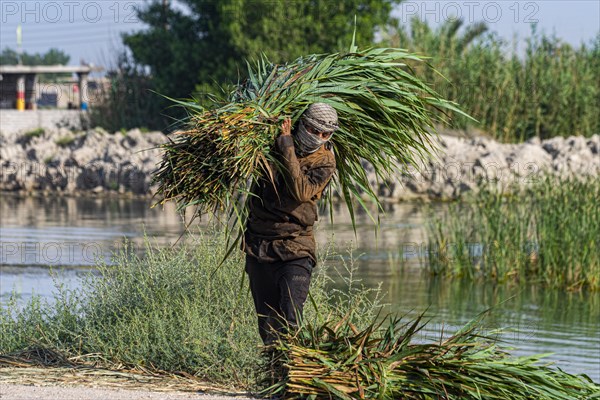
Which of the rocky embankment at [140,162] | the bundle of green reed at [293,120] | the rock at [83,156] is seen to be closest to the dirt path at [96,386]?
the bundle of green reed at [293,120]

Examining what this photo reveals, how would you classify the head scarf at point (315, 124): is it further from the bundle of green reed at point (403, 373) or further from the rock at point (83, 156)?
the rock at point (83, 156)

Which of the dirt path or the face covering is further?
the face covering

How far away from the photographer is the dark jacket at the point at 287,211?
284 inches

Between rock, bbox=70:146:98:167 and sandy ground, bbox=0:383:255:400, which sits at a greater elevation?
rock, bbox=70:146:98:167

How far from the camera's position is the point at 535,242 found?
53.7ft

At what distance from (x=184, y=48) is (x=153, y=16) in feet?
12.7

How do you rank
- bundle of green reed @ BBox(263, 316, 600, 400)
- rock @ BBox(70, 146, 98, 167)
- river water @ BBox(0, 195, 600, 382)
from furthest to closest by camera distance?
1. rock @ BBox(70, 146, 98, 167)
2. river water @ BBox(0, 195, 600, 382)
3. bundle of green reed @ BBox(263, 316, 600, 400)

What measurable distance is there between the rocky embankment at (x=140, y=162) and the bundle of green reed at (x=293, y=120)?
894 inches

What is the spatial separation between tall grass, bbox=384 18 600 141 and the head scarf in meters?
27.8

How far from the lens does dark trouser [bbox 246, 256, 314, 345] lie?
24.0 feet

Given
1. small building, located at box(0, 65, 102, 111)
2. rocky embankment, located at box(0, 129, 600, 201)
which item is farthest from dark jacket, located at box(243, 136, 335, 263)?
small building, located at box(0, 65, 102, 111)

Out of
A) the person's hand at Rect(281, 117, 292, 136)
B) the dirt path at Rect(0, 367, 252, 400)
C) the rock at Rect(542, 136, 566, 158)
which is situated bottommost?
the dirt path at Rect(0, 367, 252, 400)

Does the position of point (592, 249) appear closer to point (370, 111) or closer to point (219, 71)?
point (370, 111)

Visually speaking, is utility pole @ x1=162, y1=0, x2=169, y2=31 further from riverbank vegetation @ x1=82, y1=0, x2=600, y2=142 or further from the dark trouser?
the dark trouser
